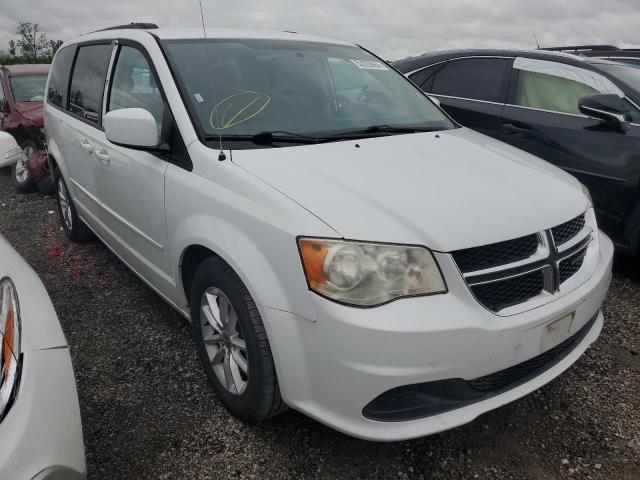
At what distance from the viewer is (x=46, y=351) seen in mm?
1451

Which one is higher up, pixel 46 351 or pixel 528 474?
pixel 46 351

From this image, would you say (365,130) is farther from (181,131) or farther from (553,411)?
(553,411)

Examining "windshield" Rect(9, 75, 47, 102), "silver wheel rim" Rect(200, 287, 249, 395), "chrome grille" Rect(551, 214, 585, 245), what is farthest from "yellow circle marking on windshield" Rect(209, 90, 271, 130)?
"windshield" Rect(9, 75, 47, 102)

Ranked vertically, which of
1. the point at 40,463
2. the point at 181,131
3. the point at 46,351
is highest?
the point at 181,131

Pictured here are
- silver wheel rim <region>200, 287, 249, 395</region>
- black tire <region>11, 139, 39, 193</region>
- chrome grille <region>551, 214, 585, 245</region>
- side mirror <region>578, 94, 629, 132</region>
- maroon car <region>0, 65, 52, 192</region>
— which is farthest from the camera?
black tire <region>11, 139, 39, 193</region>

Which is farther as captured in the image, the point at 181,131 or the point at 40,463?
the point at 181,131

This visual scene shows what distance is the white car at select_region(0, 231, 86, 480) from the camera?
1.22 meters

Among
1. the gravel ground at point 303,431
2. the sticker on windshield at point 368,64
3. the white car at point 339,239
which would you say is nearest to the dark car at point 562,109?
the gravel ground at point 303,431

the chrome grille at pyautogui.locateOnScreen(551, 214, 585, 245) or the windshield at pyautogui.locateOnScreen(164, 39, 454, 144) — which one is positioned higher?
the windshield at pyautogui.locateOnScreen(164, 39, 454, 144)

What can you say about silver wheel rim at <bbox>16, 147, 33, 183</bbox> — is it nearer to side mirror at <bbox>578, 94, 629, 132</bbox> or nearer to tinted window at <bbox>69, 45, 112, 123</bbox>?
tinted window at <bbox>69, 45, 112, 123</bbox>

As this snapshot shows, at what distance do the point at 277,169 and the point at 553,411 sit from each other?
1.61 meters

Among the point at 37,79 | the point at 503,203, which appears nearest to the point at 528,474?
the point at 503,203

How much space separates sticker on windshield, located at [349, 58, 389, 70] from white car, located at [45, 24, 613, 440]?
0.71 ft

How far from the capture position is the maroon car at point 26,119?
618 cm
